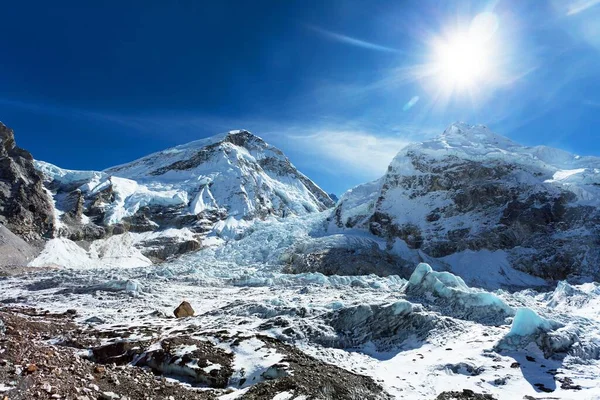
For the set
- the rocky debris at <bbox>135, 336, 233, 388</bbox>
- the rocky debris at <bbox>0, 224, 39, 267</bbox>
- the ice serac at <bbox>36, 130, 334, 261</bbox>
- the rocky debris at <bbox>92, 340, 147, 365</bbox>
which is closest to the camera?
the rocky debris at <bbox>135, 336, 233, 388</bbox>

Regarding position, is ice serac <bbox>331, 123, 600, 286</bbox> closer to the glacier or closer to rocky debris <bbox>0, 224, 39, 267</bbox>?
the glacier

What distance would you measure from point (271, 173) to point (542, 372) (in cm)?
14184

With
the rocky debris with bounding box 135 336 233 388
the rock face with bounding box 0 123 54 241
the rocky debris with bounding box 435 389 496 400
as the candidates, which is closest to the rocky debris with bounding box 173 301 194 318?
the rocky debris with bounding box 135 336 233 388

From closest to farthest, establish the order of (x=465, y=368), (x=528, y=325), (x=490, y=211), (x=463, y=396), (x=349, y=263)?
(x=463, y=396)
(x=465, y=368)
(x=528, y=325)
(x=349, y=263)
(x=490, y=211)

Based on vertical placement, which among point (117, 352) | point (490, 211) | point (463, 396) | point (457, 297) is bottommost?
point (117, 352)

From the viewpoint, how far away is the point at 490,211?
73.1 m

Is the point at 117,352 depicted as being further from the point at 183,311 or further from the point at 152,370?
the point at 183,311

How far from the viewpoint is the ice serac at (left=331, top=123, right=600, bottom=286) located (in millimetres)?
61094

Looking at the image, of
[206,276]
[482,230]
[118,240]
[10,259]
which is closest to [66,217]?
[118,240]

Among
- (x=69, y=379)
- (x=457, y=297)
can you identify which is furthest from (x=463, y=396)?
(x=457, y=297)

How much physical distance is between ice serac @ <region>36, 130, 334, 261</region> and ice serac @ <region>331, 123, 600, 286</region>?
35.9 metres

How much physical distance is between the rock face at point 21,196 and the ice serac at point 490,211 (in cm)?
6040

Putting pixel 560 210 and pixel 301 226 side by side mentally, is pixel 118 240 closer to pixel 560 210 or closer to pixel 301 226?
pixel 301 226

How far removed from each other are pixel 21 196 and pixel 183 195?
41913mm
